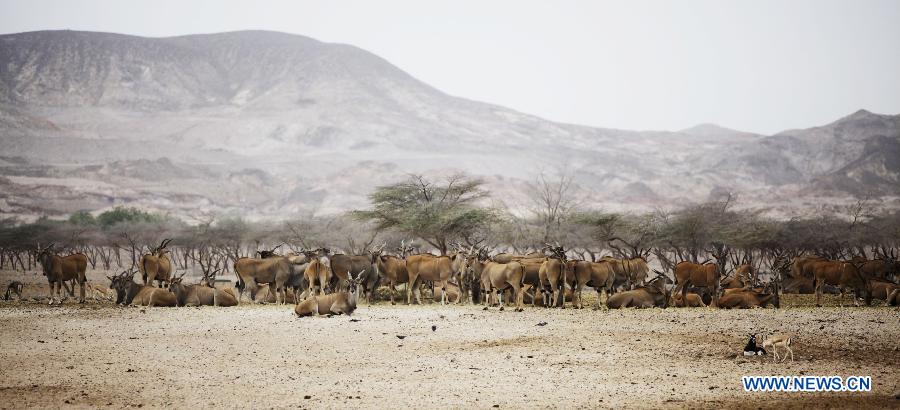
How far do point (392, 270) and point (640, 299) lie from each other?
6966mm

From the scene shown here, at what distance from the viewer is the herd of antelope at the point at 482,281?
20531 millimetres

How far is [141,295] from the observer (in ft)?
72.2

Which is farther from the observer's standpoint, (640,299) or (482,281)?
(482,281)

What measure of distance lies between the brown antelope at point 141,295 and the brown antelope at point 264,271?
187cm

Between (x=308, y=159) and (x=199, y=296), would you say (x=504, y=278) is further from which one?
(x=308, y=159)

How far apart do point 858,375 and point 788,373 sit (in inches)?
36.8

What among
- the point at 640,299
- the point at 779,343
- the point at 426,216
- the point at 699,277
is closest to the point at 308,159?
the point at 426,216

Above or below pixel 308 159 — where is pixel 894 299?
below

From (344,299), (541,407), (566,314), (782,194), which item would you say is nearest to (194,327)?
(344,299)

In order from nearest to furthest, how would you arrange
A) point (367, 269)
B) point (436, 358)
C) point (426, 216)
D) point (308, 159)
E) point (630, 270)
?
point (436, 358) < point (630, 270) < point (367, 269) < point (426, 216) < point (308, 159)

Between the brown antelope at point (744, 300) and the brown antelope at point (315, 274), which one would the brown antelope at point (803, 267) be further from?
the brown antelope at point (315, 274)

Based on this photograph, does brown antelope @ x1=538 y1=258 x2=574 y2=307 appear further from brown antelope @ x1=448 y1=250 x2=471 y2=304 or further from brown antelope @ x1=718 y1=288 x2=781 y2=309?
brown antelope @ x1=718 y1=288 x2=781 y2=309

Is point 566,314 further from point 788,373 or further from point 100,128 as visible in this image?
point 100,128

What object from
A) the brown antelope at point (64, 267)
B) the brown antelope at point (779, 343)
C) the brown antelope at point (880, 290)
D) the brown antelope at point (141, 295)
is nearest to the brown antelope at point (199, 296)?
the brown antelope at point (141, 295)
